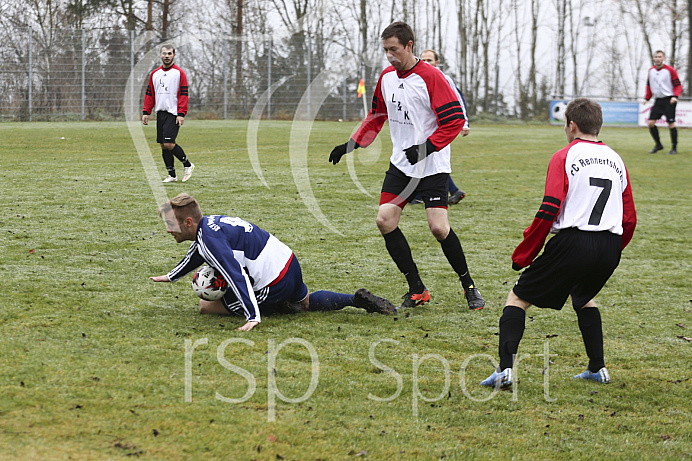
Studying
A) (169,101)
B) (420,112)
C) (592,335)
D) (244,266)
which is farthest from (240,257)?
(169,101)

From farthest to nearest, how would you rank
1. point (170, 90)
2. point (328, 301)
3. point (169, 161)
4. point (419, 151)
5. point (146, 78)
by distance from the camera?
point (146, 78) → point (170, 90) → point (169, 161) → point (419, 151) → point (328, 301)

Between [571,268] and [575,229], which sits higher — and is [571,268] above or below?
below

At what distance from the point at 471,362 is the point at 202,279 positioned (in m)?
1.80

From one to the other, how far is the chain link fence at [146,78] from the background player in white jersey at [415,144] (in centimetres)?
2048

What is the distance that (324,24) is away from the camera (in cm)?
3319

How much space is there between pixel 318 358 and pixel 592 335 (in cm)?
153

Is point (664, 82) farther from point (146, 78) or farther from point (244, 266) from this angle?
point (146, 78)

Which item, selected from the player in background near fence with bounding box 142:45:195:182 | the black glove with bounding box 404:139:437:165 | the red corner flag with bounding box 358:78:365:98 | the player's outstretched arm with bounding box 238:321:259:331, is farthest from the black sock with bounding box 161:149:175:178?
the red corner flag with bounding box 358:78:365:98

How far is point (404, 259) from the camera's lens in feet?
19.7

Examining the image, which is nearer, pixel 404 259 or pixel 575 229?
pixel 575 229

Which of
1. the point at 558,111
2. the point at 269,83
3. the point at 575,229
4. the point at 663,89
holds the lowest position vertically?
the point at 575,229

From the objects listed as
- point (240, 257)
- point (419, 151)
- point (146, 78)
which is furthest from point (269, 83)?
→ point (240, 257)

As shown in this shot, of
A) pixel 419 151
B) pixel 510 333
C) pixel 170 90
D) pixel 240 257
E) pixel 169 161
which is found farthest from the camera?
pixel 170 90

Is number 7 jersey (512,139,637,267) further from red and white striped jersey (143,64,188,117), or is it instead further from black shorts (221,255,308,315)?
red and white striped jersey (143,64,188,117)
